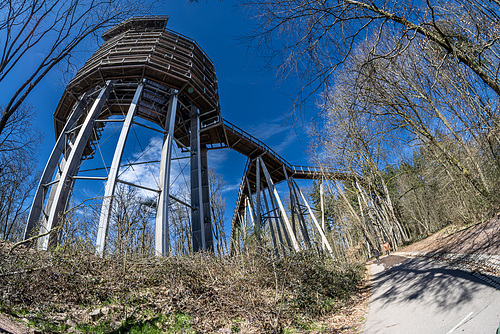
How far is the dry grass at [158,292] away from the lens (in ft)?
12.3

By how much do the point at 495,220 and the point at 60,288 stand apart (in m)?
12.5

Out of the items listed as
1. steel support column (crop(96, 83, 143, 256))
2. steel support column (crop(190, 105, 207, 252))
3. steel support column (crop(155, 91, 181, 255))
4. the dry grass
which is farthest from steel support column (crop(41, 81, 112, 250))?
steel support column (crop(190, 105, 207, 252))

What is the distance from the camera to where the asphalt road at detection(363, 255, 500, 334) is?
3.12 meters

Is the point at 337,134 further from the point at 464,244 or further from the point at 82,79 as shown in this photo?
the point at 82,79

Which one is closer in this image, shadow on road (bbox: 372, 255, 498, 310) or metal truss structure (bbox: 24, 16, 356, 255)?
shadow on road (bbox: 372, 255, 498, 310)

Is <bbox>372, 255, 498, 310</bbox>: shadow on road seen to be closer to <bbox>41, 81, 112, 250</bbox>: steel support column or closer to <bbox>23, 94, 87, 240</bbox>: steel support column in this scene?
<bbox>41, 81, 112, 250</bbox>: steel support column

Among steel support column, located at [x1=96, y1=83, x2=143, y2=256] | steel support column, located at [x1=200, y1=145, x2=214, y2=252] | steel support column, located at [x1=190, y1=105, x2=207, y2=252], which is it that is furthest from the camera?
steel support column, located at [x1=200, y1=145, x2=214, y2=252]

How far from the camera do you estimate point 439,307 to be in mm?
3936

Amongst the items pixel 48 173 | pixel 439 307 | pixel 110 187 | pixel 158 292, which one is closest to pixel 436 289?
pixel 439 307

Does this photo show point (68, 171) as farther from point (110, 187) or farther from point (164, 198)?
point (164, 198)

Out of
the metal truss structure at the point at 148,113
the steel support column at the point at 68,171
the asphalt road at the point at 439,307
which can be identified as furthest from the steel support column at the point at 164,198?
the asphalt road at the point at 439,307

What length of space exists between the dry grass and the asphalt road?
1191 mm

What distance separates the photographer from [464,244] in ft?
27.1

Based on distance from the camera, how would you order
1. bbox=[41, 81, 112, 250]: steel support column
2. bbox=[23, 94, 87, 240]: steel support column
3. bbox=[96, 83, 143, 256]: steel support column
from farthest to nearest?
bbox=[23, 94, 87, 240]: steel support column < bbox=[41, 81, 112, 250]: steel support column < bbox=[96, 83, 143, 256]: steel support column
